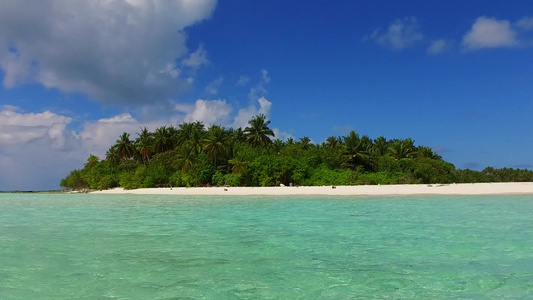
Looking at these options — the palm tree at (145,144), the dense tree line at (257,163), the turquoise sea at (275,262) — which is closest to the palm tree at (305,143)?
the dense tree line at (257,163)

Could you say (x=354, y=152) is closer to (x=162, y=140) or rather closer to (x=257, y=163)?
(x=257, y=163)

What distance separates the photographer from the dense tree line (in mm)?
53375

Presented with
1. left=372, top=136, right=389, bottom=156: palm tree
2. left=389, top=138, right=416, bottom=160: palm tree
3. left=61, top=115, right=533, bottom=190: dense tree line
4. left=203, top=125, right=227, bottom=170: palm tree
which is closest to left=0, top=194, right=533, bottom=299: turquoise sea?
left=61, top=115, right=533, bottom=190: dense tree line

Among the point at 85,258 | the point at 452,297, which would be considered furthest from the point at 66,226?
the point at 452,297

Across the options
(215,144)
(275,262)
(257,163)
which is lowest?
(275,262)

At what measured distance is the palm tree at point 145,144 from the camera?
239 ft

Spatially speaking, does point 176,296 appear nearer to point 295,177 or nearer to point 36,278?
point 36,278

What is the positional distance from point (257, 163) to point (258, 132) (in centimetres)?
1703

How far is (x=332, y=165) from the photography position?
59.0 meters

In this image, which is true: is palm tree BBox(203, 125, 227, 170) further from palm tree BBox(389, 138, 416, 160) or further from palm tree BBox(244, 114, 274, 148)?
palm tree BBox(389, 138, 416, 160)

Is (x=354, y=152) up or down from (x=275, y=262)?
up

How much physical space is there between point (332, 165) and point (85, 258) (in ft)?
172

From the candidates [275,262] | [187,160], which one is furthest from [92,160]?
[275,262]

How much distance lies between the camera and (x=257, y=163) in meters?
53.5
